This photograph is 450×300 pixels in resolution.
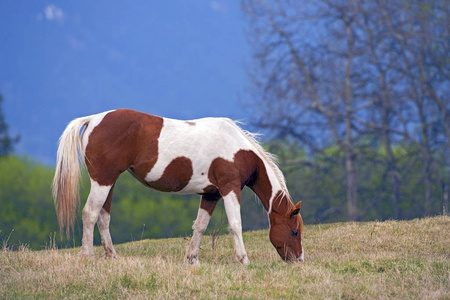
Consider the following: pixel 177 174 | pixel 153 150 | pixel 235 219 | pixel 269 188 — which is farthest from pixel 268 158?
pixel 153 150

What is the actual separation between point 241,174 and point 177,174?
0.93 meters

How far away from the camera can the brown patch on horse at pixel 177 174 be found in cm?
827

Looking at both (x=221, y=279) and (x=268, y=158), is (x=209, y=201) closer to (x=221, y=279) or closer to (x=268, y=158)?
(x=268, y=158)

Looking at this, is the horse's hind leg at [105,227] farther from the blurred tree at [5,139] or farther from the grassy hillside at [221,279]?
the blurred tree at [5,139]

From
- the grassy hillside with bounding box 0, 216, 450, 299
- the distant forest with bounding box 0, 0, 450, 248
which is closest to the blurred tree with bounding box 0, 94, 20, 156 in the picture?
the distant forest with bounding box 0, 0, 450, 248

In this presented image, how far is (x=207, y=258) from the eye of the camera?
9609 millimetres

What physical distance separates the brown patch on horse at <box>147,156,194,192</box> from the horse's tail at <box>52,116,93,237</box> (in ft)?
3.72

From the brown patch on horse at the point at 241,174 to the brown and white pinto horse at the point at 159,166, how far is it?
14 mm

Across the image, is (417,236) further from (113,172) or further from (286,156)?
(286,156)

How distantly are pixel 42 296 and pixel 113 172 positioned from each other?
7.89 feet

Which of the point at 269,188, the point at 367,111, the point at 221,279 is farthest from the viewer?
the point at 367,111

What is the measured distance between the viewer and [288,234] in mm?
8367

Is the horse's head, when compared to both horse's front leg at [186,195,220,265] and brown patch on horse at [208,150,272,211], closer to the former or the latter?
brown patch on horse at [208,150,272,211]


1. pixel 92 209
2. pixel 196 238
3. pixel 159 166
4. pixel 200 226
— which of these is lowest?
pixel 196 238
